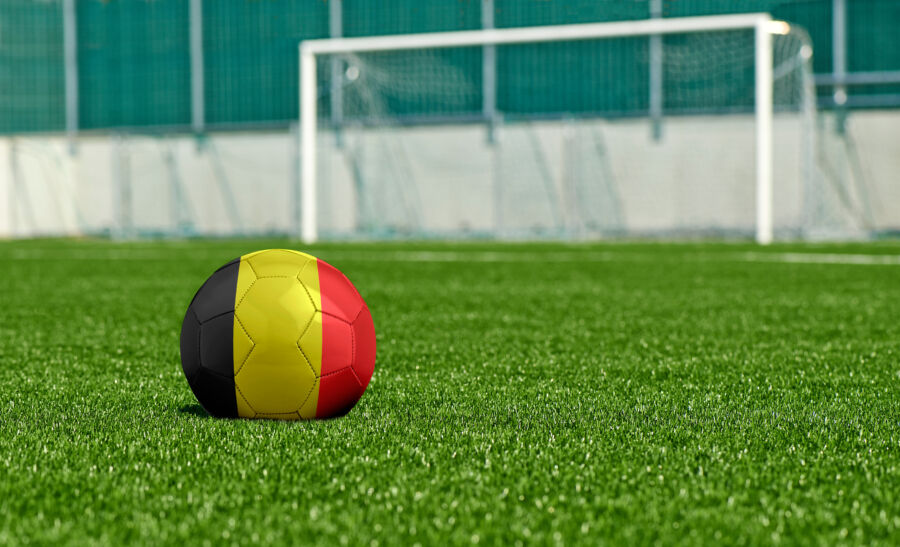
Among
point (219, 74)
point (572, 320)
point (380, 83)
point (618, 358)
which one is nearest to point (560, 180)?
point (380, 83)

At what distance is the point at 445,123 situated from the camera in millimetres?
20453

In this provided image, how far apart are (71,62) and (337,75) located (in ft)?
26.3

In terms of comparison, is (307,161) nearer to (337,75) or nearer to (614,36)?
(337,75)

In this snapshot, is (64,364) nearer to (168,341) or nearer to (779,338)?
(168,341)

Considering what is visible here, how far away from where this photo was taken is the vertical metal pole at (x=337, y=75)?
20750mm

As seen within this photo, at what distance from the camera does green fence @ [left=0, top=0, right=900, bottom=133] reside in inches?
763

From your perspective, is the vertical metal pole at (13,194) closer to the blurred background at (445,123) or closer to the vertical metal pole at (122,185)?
the blurred background at (445,123)

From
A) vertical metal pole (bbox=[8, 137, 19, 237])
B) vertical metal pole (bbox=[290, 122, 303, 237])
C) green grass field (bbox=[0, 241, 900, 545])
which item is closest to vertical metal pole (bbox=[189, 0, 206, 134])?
vertical metal pole (bbox=[290, 122, 303, 237])

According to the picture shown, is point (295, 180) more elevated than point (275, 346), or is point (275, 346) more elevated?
point (275, 346)

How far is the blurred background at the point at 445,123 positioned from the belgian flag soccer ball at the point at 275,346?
53.9 ft

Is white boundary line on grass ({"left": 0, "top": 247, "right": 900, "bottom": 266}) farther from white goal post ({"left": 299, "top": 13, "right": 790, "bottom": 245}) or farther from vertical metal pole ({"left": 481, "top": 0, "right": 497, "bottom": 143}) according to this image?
vertical metal pole ({"left": 481, "top": 0, "right": 497, "bottom": 143})

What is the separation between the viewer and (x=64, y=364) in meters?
3.67

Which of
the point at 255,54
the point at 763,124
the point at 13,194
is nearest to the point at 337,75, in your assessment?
the point at 255,54

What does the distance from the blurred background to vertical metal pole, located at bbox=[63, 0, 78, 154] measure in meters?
0.05
